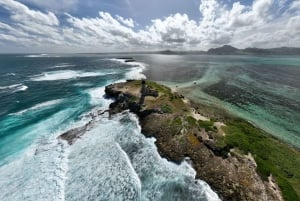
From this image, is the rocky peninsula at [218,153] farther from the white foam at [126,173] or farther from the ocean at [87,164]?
the white foam at [126,173]

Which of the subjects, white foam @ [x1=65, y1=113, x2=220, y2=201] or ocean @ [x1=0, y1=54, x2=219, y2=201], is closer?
white foam @ [x1=65, y1=113, x2=220, y2=201]

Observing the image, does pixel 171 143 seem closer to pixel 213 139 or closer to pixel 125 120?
pixel 213 139

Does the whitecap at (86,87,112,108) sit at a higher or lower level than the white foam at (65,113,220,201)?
lower

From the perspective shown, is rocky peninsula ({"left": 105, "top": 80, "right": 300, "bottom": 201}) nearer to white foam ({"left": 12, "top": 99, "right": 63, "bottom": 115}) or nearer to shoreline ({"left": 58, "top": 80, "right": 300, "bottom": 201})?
shoreline ({"left": 58, "top": 80, "right": 300, "bottom": 201})

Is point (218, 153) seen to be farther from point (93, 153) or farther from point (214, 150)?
point (93, 153)

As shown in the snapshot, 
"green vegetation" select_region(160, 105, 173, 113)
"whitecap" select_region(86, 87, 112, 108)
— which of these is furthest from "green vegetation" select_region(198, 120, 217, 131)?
"whitecap" select_region(86, 87, 112, 108)

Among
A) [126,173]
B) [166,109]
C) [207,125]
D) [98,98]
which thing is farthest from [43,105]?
[207,125]

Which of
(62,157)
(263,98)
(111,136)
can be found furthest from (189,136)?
(263,98)
